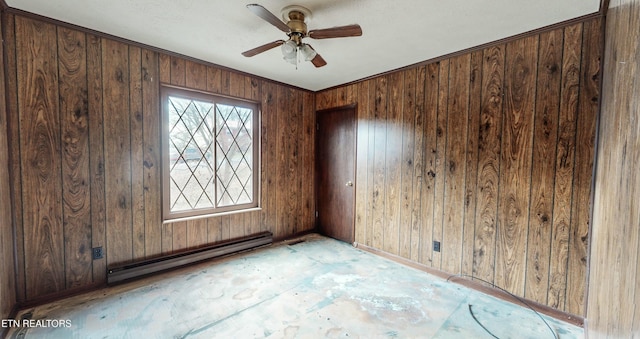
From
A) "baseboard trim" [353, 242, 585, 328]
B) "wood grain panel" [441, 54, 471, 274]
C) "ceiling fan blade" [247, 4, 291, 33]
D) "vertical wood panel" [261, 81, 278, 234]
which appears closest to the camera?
"ceiling fan blade" [247, 4, 291, 33]

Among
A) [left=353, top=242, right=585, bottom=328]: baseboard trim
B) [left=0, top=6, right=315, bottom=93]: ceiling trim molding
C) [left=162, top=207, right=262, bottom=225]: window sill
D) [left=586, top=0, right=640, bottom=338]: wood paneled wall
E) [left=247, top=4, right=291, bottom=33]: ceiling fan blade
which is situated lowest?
[left=353, top=242, right=585, bottom=328]: baseboard trim

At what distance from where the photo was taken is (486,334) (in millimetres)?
1771

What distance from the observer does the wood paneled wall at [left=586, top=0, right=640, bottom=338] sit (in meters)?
0.76

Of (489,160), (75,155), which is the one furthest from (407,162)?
(75,155)

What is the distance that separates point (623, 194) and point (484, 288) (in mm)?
1757

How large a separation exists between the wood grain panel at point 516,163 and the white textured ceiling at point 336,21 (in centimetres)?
28

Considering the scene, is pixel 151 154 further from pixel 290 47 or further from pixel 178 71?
pixel 290 47

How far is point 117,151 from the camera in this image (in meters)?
2.37

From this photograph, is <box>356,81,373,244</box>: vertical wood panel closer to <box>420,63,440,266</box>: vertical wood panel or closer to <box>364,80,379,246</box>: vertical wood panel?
<box>364,80,379,246</box>: vertical wood panel

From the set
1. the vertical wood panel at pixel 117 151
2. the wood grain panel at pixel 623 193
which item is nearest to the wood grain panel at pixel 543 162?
the wood grain panel at pixel 623 193

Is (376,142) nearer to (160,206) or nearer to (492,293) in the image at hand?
(492,293)

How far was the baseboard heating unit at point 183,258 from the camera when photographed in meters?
2.36

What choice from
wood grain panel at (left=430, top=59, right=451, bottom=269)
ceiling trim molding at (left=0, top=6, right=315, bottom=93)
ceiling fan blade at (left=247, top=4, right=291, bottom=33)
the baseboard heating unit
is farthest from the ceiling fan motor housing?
the baseboard heating unit

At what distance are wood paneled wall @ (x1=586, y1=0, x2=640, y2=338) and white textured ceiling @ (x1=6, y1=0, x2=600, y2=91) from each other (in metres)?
0.74
